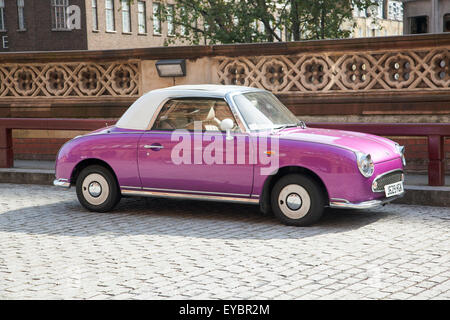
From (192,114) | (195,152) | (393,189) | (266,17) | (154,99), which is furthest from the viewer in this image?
(266,17)

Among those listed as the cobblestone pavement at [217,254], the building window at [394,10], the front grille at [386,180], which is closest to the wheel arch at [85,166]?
the cobblestone pavement at [217,254]

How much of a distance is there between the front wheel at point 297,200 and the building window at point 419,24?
33.9 ft

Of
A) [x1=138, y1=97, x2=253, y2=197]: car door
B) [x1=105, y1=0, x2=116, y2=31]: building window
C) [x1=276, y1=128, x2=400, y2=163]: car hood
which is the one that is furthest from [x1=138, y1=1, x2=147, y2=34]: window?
[x1=276, y1=128, x2=400, y2=163]: car hood

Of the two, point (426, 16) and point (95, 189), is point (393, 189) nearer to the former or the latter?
point (95, 189)

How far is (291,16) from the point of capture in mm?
24094

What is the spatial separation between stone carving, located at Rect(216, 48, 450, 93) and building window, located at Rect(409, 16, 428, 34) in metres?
5.07

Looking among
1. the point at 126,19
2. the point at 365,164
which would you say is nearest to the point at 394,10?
the point at 126,19

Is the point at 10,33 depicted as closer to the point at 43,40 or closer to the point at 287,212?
the point at 43,40

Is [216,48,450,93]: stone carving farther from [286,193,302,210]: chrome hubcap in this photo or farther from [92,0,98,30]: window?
[92,0,98,30]: window

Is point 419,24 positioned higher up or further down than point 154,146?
higher up

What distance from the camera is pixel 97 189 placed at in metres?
9.61

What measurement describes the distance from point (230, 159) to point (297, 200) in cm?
88

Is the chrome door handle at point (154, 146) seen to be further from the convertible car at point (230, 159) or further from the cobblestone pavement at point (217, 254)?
the cobblestone pavement at point (217, 254)
